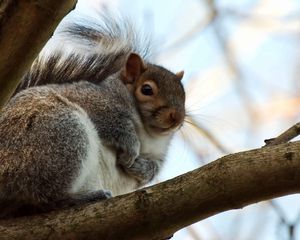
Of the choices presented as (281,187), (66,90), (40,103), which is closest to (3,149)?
(40,103)

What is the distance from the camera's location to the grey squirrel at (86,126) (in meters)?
2.22

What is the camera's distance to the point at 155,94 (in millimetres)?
3125

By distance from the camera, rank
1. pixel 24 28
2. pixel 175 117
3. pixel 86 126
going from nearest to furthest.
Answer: pixel 24 28, pixel 86 126, pixel 175 117

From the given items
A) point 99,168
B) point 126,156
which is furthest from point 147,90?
point 99,168

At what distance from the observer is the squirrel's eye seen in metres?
3.12

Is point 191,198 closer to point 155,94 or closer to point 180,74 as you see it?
point 155,94

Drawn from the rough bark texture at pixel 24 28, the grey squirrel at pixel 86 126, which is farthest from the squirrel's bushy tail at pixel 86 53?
the rough bark texture at pixel 24 28

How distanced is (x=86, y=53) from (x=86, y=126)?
0.67m

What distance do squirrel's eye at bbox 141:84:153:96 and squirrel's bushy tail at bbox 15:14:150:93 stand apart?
220mm

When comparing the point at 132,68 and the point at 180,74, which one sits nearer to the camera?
the point at 132,68

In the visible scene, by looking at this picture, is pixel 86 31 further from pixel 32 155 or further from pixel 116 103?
pixel 32 155

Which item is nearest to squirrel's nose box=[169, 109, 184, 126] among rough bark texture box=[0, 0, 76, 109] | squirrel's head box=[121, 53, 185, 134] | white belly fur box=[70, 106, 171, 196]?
squirrel's head box=[121, 53, 185, 134]

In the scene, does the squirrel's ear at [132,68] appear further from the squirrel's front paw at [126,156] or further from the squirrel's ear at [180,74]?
the squirrel's front paw at [126,156]

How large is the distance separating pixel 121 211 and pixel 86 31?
150 centimetres
